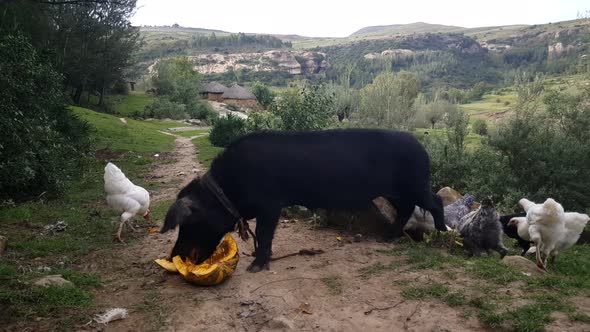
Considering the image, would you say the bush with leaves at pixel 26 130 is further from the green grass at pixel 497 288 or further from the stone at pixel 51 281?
the green grass at pixel 497 288

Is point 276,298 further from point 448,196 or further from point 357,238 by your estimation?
point 448,196

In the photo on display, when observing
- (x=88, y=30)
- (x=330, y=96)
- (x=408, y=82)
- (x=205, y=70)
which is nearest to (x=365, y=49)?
(x=205, y=70)

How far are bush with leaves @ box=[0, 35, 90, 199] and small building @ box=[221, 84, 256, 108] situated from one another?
216 ft

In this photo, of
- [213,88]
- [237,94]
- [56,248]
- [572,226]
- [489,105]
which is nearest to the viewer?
[572,226]

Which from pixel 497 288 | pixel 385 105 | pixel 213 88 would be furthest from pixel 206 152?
pixel 213 88

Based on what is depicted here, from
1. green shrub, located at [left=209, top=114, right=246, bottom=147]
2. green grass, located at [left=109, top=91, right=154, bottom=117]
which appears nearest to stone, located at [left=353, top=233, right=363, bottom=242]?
green shrub, located at [left=209, top=114, right=246, bottom=147]

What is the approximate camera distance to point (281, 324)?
4746mm

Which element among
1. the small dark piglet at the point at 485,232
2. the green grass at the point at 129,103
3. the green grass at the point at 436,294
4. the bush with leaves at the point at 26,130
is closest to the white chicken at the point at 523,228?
the small dark piglet at the point at 485,232

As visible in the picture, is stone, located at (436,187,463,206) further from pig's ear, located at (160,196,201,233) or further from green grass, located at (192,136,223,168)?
green grass, located at (192,136,223,168)

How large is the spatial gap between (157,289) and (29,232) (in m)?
3.97

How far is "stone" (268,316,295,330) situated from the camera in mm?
4703

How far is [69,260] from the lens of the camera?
22.1 ft

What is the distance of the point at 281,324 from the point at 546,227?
4191 mm

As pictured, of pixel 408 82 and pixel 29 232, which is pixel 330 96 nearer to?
pixel 29 232
